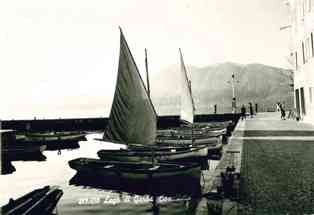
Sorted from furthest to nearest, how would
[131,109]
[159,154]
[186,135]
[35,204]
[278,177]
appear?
1. [186,135]
2. [159,154]
3. [131,109]
4. [278,177]
5. [35,204]

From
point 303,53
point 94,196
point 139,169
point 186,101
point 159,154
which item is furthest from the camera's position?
point 303,53

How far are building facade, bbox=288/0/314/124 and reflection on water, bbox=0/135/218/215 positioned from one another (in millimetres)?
14076

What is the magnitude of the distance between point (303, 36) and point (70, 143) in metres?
24.5

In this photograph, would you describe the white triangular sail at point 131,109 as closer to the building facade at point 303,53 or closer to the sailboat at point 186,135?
the sailboat at point 186,135

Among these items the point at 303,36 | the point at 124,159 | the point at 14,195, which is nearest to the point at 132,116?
the point at 124,159

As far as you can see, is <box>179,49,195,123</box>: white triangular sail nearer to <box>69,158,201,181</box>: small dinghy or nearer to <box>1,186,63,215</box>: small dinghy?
<box>69,158,201,181</box>: small dinghy

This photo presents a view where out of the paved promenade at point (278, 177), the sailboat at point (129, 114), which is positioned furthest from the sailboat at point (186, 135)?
the sailboat at point (129, 114)

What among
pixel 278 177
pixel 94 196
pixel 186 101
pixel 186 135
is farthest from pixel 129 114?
pixel 186 135

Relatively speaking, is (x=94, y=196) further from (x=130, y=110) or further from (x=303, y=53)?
(x=303, y=53)

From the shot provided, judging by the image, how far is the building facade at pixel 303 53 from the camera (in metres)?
27.3

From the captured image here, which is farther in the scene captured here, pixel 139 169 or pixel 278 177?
pixel 139 169

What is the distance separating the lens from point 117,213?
997 centimetres

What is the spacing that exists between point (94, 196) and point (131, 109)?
3989 millimetres

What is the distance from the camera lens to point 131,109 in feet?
48.8
